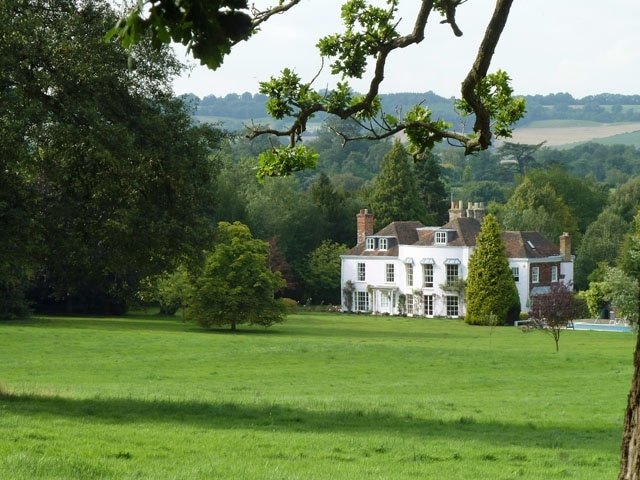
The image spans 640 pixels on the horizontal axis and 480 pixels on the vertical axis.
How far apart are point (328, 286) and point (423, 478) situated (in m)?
71.6

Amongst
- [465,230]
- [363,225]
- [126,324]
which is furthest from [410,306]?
[126,324]

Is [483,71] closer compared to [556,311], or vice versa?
[483,71]

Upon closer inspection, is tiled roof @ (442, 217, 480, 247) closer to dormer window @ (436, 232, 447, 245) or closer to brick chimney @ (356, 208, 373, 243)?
dormer window @ (436, 232, 447, 245)

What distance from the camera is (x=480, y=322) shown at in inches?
2753

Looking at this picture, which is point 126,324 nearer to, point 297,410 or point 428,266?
point 428,266

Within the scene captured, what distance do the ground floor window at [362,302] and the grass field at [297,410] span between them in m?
39.4

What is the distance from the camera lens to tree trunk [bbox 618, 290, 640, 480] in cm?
554

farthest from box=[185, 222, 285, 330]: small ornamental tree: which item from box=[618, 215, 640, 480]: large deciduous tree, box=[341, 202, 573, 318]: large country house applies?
box=[618, 215, 640, 480]: large deciduous tree

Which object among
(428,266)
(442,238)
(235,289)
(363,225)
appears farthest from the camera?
(363,225)

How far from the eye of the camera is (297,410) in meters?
19.5

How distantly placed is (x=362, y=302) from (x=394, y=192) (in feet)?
41.4

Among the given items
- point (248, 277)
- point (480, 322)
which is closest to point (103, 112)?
point (248, 277)

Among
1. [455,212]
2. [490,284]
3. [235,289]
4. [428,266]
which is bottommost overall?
[235,289]

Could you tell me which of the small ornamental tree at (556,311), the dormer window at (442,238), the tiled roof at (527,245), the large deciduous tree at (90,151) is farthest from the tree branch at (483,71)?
the tiled roof at (527,245)
